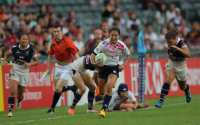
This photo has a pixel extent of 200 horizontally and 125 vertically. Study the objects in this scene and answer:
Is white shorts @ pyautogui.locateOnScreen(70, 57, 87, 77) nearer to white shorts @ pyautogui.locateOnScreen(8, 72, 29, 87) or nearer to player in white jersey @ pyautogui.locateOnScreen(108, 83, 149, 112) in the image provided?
player in white jersey @ pyautogui.locateOnScreen(108, 83, 149, 112)

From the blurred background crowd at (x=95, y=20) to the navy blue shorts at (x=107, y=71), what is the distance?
130 inches

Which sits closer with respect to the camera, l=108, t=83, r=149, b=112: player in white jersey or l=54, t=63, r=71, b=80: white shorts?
l=54, t=63, r=71, b=80: white shorts

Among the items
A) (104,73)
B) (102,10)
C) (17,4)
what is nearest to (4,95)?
(104,73)

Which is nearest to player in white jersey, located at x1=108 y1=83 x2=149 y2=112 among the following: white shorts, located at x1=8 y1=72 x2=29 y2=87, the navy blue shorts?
the navy blue shorts

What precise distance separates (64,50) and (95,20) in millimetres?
10764

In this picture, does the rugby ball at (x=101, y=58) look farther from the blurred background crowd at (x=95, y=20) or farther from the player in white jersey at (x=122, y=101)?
the blurred background crowd at (x=95, y=20)

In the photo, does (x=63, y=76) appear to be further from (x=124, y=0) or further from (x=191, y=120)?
(x=124, y=0)

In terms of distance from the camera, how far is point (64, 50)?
11.1 meters

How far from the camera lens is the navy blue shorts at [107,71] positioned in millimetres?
9931

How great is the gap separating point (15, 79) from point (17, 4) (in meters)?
8.94

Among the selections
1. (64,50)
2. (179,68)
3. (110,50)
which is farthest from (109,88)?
(179,68)

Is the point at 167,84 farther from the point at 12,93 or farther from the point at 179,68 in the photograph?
the point at 12,93

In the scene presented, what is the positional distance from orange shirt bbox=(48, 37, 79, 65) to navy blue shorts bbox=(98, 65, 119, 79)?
4.27ft

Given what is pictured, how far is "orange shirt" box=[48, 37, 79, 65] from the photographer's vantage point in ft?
36.4
